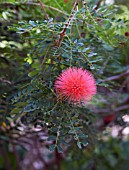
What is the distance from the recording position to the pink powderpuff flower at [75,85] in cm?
105

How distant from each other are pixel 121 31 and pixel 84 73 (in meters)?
0.49

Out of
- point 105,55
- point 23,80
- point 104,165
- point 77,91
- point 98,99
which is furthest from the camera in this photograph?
point 104,165

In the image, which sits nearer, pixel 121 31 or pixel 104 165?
pixel 121 31

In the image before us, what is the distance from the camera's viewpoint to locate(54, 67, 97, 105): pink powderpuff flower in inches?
41.2

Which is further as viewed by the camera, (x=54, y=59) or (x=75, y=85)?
(x=54, y=59)

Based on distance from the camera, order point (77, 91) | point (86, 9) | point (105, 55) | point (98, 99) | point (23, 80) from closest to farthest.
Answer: point (77, 91) < point (86, 9) < point (23, 80) < point (105, 55) < point (98, 99)

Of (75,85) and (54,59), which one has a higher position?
(54,59)

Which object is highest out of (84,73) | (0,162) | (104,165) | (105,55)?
(105,55)

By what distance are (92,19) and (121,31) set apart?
33 centimetres

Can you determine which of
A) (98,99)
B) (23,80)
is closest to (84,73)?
(23,80)

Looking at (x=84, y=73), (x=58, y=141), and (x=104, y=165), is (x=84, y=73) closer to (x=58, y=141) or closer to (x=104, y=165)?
(x=58, y=141)

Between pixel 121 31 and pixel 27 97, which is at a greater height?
pixel 121 31

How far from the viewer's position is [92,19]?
1193 millimetres

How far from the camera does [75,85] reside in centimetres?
105
